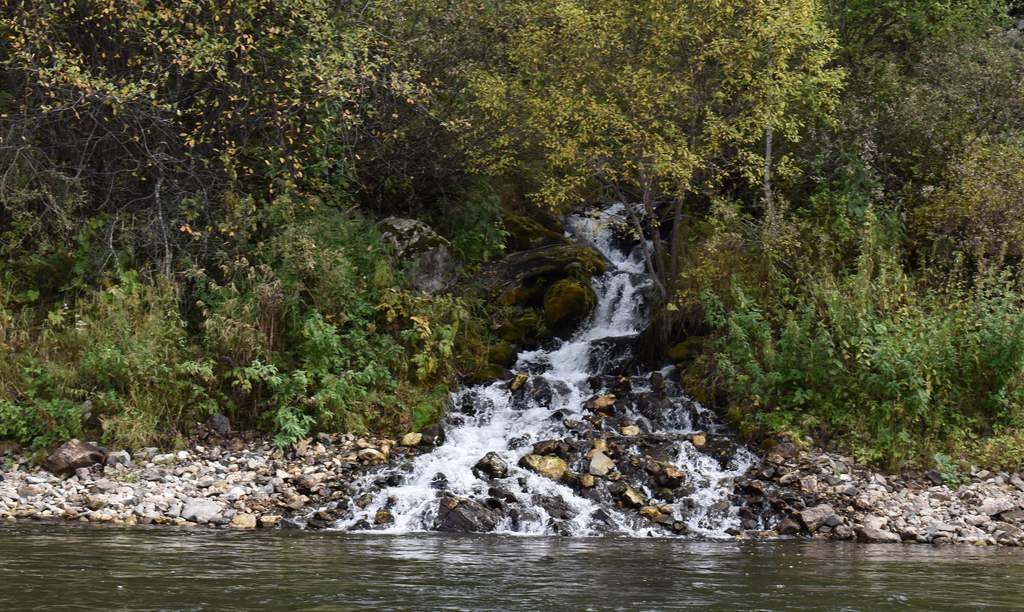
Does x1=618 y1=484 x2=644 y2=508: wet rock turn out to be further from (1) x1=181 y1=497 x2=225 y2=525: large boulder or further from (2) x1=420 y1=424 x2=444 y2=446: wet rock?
(1) x1=181 y1=497 x2=225 y2=525: large boulder

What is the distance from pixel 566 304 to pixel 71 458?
952cm

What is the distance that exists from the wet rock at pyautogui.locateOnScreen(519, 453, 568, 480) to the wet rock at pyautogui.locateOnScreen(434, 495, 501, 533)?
1.35 m

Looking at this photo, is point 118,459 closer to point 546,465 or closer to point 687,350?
point 546,465

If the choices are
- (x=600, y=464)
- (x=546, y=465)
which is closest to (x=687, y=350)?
(x=600, y=464)

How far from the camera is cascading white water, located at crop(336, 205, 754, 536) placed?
1346 cm

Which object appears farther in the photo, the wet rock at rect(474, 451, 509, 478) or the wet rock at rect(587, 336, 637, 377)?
the wet rock at rect(587, 336, 637, 377)

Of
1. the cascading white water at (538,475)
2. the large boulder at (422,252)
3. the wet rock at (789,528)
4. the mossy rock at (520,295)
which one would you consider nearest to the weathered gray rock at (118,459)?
the cascading white water at (538,475)

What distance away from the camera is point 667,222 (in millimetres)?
23250

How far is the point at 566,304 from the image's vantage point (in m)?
20.4

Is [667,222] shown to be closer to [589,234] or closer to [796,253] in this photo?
[589,234]

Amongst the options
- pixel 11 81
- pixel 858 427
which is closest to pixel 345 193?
pixel 11 81

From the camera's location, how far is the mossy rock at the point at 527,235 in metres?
22.5

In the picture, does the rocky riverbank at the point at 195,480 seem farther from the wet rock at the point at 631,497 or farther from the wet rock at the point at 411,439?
the wet rock at the point at 631,497

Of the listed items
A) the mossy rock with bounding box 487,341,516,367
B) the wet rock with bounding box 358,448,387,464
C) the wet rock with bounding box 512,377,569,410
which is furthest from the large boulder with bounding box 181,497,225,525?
the mossy rock with bounding box 487,341,516,367
